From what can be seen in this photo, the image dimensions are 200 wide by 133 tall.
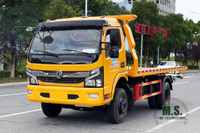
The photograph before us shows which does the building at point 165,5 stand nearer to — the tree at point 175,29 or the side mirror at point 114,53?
the tree at point 175,29

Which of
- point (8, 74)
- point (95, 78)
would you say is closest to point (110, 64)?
point (95, 78)

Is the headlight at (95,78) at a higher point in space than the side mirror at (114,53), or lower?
lower

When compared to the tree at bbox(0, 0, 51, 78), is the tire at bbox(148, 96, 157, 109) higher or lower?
lower

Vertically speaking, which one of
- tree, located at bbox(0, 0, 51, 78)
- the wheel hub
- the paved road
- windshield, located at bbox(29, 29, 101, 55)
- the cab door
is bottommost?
the paved road

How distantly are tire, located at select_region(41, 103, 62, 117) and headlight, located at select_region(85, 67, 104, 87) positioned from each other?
180 cm

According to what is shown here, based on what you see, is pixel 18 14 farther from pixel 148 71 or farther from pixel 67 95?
pixel 67 95

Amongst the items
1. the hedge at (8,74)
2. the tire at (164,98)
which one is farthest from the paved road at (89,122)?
the hedge at (8,74)

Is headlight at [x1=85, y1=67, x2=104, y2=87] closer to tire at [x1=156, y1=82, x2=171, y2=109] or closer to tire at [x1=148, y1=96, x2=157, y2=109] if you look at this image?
tire at [x1=148, y1=96, x2=157, y2=109]

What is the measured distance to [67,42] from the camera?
22.1ft

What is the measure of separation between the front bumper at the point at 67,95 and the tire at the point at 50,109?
1083 mm

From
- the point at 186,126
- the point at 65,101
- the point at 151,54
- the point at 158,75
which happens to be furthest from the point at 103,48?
the point at 151,54

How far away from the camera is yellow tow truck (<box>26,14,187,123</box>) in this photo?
6.32 m

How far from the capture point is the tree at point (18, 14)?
20.0 meters

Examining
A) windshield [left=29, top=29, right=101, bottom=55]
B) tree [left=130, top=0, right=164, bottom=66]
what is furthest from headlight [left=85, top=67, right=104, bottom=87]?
tree [left=130, top=0, right=164, bottom=66]
